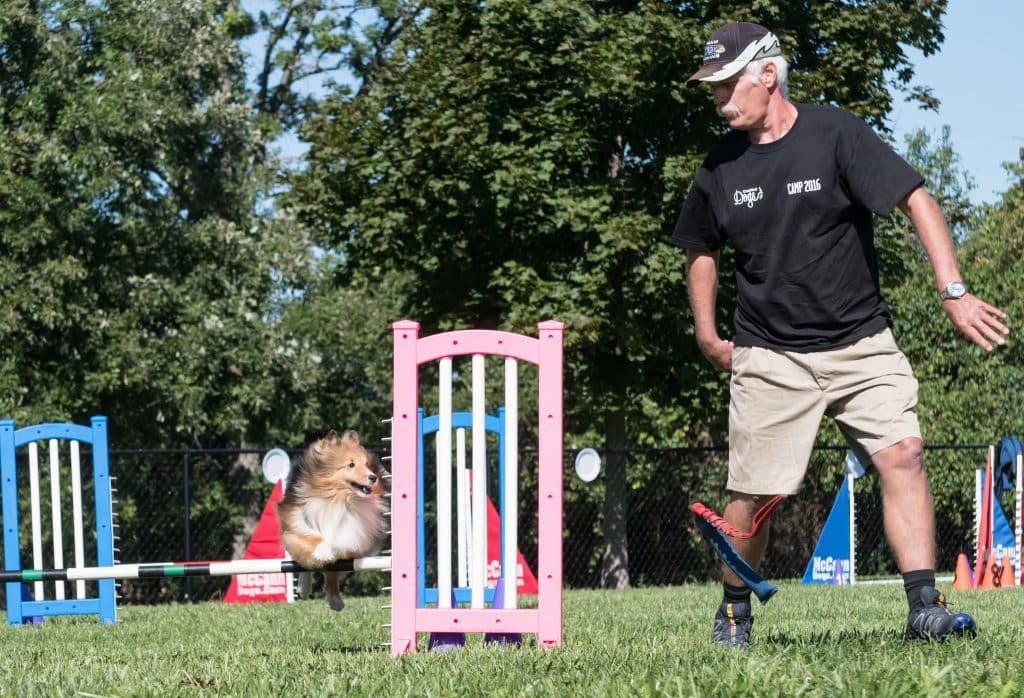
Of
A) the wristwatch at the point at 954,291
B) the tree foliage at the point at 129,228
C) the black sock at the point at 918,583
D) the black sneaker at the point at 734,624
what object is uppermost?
the tree foliage at the point at 129,228

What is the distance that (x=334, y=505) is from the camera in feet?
22.8

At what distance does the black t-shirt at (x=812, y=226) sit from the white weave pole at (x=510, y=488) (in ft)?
3.23

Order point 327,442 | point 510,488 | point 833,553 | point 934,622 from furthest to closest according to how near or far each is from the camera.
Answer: point 833,553, point 327,442, point 510,488, point 934,622

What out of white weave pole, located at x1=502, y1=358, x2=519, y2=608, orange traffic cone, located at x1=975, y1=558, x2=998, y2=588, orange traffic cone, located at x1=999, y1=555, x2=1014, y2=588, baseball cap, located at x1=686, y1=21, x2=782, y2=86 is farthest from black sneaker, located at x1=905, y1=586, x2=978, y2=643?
orange traffic cone, located at x1=999, y1=555, x2=1014, y2=588

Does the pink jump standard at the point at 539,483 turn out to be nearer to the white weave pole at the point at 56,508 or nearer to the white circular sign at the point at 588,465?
the white weave pole at the point at 56,508

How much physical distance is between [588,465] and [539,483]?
11.0 meters

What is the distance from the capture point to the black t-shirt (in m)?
4.33

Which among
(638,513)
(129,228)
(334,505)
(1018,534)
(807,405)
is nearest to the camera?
(807,405)

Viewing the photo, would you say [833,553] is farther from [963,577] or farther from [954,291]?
[954,291]

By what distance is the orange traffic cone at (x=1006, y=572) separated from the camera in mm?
13870

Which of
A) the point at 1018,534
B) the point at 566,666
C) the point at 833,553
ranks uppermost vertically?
the point at 566,666

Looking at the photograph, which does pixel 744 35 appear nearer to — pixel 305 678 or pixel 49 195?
pixel 305 678

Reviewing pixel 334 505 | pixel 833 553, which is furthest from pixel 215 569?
pixel 833 553

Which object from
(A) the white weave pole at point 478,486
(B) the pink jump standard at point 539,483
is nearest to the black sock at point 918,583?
(B) the pink jump standard at point 539,483
